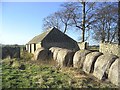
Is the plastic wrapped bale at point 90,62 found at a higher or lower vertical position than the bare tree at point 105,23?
lower

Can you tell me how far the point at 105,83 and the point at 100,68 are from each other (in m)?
1.07

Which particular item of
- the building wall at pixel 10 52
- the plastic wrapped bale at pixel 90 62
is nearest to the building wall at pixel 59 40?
the building wall at pixel 10 52

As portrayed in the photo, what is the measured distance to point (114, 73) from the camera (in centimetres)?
835

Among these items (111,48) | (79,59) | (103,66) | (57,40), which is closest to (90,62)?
(103,66)

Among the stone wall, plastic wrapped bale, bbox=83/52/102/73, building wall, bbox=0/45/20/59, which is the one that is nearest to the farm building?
building wall, bbox=0/45/20/59

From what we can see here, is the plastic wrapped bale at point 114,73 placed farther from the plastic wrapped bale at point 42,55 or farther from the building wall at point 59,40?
the building wall at point 59,40

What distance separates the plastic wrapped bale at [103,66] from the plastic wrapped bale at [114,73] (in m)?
0.38

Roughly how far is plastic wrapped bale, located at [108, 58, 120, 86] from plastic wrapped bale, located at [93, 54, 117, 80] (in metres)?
0.38

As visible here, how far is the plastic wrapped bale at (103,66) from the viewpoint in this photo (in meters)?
9.11

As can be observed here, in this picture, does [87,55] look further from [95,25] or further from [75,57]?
[95,25]

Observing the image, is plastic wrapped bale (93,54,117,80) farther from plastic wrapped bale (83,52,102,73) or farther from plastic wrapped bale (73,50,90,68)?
plastic wrapped bale (73,50,90,68)

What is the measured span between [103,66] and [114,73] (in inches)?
38.3

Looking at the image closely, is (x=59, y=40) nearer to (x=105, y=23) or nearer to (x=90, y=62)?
(x=105, y=23)

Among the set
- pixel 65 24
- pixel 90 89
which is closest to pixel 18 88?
pixel 90 89
